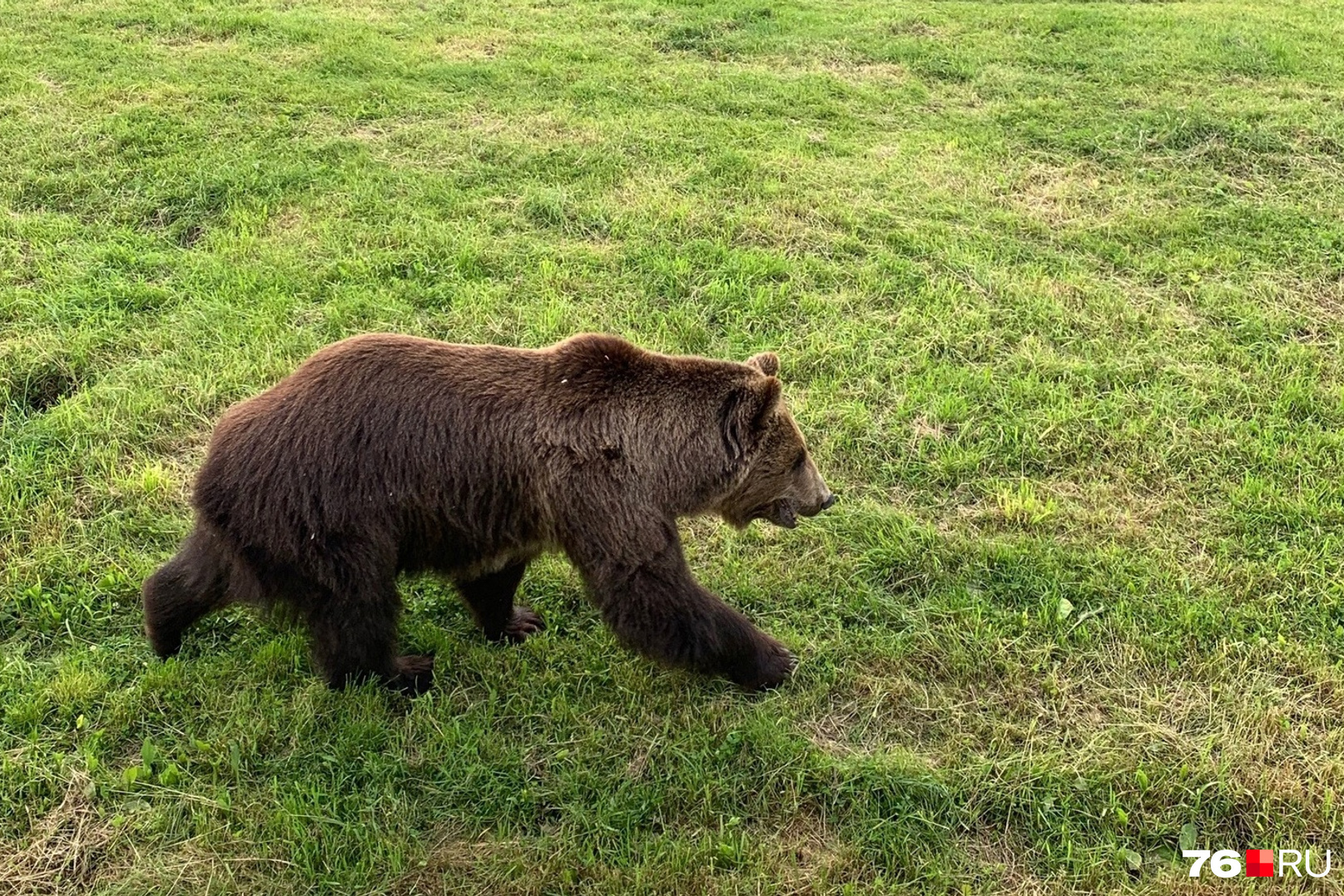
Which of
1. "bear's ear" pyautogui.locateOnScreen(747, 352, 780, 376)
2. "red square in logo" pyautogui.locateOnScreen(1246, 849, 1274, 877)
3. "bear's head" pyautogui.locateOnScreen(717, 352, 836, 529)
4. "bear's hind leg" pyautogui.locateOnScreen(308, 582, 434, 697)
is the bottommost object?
"red square in logo" pyautogui.locateOnScreen(1246, 849, 1274, 877)

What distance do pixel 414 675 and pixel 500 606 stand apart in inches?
17.0

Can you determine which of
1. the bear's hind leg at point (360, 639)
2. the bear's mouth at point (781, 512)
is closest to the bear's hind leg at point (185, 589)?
the bear's hind leg at point (360, 639)

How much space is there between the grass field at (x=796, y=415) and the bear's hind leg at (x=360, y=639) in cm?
10

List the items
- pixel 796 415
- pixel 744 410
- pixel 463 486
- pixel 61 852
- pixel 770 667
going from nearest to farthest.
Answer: pixel 61 852 → pixel 463 486 → pixel 744 410 → pixel 770 667 → pixel 796 415

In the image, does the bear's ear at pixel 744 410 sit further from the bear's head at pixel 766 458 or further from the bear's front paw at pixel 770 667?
the bear's front paw at pixel 770 667

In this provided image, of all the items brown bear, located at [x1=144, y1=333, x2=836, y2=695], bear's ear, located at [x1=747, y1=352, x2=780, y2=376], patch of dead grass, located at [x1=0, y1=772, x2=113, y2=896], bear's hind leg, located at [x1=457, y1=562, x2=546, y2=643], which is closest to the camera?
patch of dead grass, located at [x1=0, y1=772, x2=113, y2=896]

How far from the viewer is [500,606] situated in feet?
13.4

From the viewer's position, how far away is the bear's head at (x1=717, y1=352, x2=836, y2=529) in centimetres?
378

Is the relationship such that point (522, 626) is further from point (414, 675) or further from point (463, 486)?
point (463, 486)

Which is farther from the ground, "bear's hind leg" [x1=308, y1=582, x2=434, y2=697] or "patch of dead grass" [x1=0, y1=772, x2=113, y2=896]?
"bear's hind leg" [x1=308, y1=582, x2=434, y2=697]

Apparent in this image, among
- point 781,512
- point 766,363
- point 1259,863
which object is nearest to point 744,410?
point 766,363

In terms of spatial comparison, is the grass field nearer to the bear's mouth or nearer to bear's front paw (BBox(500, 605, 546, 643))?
bear's front paw (BBox(500, 605, 546, 643))

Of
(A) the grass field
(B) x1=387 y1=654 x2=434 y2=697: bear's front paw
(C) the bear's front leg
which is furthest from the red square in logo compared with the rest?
(B) x1=387 y1=654 x2=434 y2=697: bear's front paw

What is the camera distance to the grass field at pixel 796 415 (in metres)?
3.42
